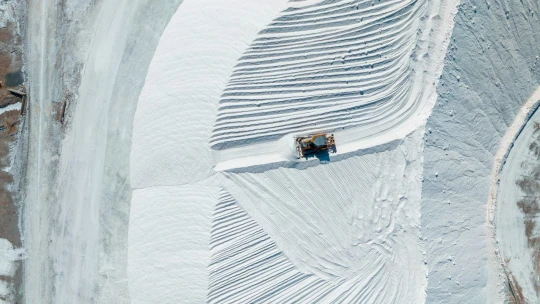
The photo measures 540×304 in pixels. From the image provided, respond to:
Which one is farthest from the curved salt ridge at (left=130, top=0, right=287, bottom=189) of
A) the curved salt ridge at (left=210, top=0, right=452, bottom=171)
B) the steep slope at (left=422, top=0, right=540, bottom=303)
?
the steep slope at (left=422, top=0, right=540, bottom=303)

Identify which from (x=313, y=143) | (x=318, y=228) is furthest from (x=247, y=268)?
(x=313, y=143)

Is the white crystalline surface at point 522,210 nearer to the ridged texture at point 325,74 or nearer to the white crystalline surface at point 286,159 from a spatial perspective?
the white crystalline surface at point 286,159

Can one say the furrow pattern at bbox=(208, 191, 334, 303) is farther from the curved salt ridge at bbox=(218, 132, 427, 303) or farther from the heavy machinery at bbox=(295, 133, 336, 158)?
the heavy machinery at bbox=(295, 133, 336, 158)

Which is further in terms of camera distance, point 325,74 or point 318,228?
point 318,228

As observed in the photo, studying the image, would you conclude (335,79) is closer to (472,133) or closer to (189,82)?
(189,82)

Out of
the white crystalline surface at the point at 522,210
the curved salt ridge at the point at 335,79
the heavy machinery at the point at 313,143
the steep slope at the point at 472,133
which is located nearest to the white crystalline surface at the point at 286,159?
the curved salt ridge at the point at 335,79

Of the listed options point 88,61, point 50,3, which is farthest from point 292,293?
point 50,3

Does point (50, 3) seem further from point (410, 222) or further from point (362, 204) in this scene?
point (410, 222)
